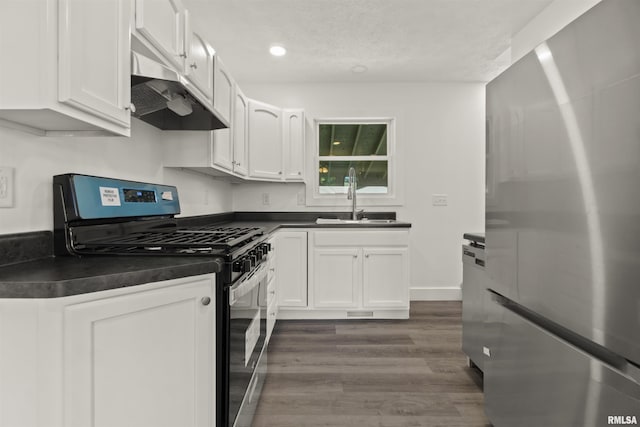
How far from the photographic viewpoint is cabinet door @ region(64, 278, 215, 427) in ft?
2.98

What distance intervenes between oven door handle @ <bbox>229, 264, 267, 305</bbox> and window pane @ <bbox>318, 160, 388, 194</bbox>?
225 cm

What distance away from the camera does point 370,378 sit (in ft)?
7.11

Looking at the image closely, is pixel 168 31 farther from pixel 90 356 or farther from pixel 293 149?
pixel 293 149

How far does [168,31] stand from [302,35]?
1525 millimetres

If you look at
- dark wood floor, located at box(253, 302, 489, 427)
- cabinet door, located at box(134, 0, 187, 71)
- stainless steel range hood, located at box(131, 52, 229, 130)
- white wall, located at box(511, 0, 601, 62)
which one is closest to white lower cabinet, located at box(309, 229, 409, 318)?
dark wood floor, located at box(253, 302, 489, 427)

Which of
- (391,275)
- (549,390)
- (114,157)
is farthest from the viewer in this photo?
(391,275)

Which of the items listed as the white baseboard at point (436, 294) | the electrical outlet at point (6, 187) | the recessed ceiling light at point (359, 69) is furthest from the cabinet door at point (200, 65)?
the white baseboard at point (436, 294)

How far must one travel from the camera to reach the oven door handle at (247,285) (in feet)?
4.29

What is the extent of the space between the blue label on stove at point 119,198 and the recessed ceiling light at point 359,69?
2.15m

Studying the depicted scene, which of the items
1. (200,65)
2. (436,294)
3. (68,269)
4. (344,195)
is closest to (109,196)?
(68,269)

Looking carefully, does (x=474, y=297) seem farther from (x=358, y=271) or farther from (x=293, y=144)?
(x=293, y=144)

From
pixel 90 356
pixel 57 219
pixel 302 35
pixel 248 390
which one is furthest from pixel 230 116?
pixel 90 356

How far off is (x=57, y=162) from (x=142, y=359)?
34.0 inches

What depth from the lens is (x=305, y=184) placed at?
3.99 metres
